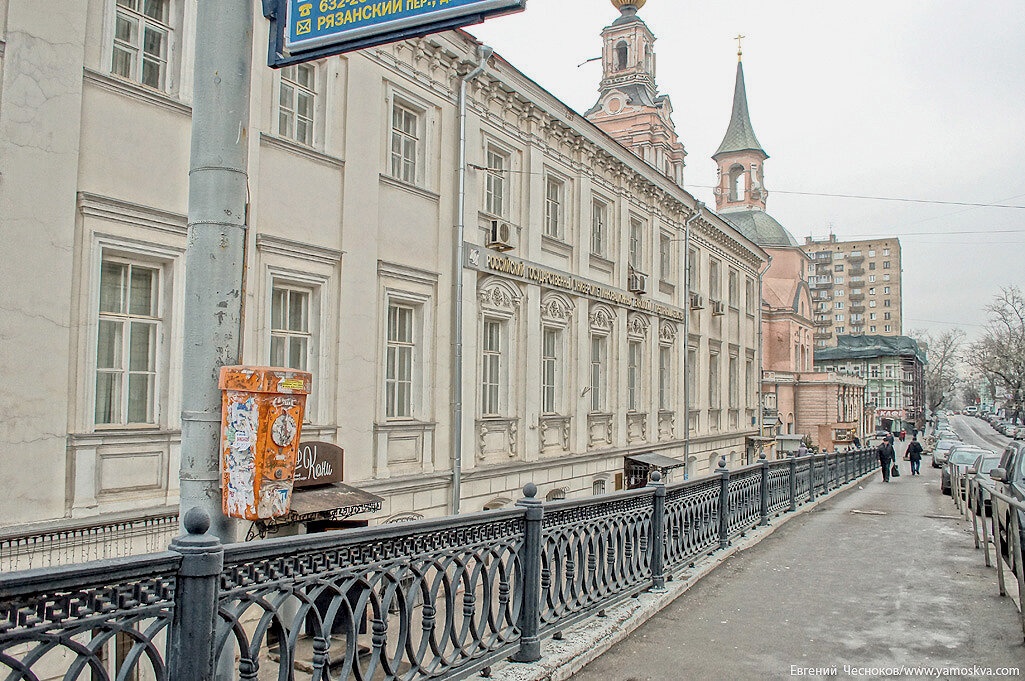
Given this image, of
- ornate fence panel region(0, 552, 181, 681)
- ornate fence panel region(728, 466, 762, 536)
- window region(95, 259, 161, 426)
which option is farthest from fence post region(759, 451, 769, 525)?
ornate fence panel region(0, 552, 181, 681)

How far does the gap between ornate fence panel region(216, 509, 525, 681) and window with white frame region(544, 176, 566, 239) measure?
11604 millimetres

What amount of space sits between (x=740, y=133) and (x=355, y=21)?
5484 centimetres

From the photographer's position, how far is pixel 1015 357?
5778cm

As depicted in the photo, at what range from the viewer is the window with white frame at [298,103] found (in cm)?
1005

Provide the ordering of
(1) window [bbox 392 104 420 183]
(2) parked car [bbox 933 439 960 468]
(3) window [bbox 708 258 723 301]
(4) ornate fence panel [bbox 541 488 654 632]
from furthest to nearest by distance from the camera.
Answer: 1. (2) parked car [bbox 933 439 960 468]
2. (3) window [bbox 708 258 723 301]
3. (1) window [bbox 392 104 420 183]
4. (4) ornate fence panel [bbox 541 488 654 632]

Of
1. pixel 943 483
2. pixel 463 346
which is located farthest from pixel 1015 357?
pixel 463 346

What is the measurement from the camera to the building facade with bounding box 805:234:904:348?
117 m

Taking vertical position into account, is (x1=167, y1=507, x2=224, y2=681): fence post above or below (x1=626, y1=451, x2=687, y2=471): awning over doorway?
above

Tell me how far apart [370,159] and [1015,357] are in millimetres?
60541

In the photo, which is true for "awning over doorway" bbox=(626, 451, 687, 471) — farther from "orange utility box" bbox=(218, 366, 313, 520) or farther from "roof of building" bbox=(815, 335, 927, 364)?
"roof of building" bbox=(815, 335, 927, 364)

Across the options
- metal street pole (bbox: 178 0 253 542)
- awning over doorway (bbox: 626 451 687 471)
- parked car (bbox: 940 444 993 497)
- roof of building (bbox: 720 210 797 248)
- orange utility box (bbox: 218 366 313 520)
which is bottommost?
parked car (bbox: 940 444 993 497)

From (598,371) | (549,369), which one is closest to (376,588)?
(549,369)

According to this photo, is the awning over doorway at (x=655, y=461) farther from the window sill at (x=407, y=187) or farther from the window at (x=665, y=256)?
the window sill at (x=407, y=187)

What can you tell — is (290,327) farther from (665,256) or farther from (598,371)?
(665,256)
